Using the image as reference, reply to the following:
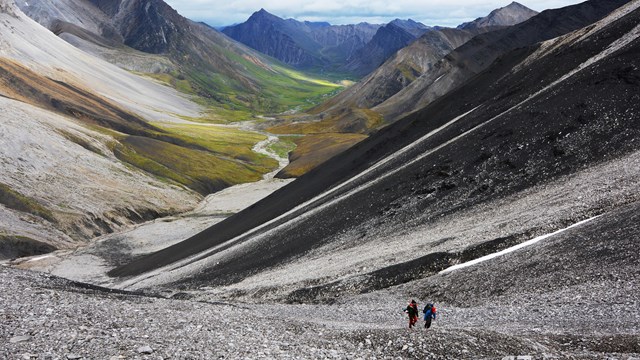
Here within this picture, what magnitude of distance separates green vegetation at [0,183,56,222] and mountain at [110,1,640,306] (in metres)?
25.9

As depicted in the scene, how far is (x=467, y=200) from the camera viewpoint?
4800 cm

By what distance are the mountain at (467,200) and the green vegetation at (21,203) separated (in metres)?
25.9

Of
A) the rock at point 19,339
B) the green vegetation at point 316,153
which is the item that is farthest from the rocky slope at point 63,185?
the rock at point 19,339

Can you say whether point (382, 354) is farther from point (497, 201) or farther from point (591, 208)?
point (497, 201)

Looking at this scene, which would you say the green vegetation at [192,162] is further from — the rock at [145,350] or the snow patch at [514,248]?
the rock at [145,350]

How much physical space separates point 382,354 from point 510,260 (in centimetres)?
1600

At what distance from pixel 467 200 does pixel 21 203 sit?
84.0 metres

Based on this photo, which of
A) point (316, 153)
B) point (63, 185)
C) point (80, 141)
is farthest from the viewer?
point (316, 153)

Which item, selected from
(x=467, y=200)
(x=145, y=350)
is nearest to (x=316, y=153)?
(x=467, y=200)

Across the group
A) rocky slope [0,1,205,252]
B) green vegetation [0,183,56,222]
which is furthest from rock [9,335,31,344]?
green vegetation [0,183,56,222]

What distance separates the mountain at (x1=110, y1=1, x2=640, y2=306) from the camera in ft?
118

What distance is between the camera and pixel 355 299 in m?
36.4

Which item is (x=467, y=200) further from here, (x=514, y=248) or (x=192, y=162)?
(x=192, y=162)

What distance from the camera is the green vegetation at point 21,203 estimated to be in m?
91.5
